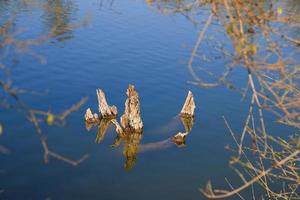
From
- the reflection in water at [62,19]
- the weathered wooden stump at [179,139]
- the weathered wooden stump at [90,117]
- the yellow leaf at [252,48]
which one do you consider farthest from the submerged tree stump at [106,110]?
the yellow leaf at [252,48]

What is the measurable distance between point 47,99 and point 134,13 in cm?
1762

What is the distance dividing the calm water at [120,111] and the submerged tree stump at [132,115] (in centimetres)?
65

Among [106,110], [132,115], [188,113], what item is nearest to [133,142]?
[132,115]

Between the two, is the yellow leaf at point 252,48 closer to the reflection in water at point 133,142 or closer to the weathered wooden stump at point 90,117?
the reflection in water at point 133,142

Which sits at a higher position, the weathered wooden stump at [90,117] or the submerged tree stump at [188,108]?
the submerged tree stump at [188,108]

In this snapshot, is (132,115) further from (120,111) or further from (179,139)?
(179,139)

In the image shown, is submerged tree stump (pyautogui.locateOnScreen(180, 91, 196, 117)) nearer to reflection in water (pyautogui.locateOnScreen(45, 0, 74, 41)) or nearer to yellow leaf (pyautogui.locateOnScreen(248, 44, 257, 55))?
reflection in water (pyautogui.locateOnScreen(45, 0, 74, 41))

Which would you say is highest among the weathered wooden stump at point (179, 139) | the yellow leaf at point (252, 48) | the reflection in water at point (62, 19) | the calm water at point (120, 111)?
the yellow leaf at point (252, 48)

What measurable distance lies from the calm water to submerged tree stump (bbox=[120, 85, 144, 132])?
2.12 ft

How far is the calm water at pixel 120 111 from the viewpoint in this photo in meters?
15.2

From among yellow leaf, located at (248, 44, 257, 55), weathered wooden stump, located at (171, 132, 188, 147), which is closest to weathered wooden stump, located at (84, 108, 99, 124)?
weathered wooden stump, located at (171, 132, 188, 147)

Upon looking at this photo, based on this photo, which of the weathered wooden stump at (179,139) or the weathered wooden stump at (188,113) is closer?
the weathered wooden stump at (179,139)

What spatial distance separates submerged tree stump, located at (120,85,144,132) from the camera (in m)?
17.9

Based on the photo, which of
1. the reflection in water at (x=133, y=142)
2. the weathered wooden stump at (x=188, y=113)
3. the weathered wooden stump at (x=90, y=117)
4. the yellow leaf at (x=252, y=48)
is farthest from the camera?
the weathered wooden stump at (x=188, y=113)
